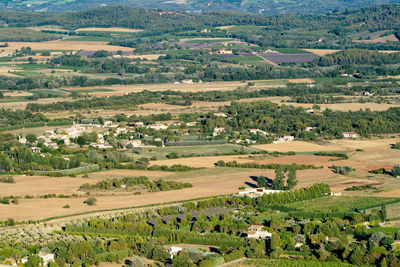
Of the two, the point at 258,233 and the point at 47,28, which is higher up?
the point at 258,233

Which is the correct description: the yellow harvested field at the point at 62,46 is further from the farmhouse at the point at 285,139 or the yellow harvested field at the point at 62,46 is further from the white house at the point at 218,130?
the farmhouse at the point at 285,139

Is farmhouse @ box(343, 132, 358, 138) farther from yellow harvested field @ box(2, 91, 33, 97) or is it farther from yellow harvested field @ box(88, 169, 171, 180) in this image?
yellow harvested field @ box(2, 91, 33, 97)

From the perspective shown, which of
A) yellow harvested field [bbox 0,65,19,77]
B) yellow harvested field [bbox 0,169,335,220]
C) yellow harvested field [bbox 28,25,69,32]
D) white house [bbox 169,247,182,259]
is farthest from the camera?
yellow harvested field [bbox 28,25,69,32]

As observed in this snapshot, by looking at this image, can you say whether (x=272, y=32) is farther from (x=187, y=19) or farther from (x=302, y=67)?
(x=302, y=67)

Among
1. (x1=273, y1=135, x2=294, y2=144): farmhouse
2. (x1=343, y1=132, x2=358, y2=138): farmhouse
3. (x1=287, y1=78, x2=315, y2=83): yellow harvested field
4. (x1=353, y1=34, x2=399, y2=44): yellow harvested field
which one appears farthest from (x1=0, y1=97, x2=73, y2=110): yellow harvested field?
(x1=353, y1=34, x2=399, y2=44): yellow harvested field

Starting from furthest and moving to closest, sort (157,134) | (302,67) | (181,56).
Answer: (181,56)
(302,67)
(157,134)

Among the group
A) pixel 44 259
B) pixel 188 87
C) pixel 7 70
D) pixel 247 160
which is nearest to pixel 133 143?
pixel 247 160

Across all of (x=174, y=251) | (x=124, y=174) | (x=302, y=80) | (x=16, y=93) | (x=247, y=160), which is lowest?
(x=302, y=80)

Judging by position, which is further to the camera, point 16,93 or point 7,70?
point 7,70

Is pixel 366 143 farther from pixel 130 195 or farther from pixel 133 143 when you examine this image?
pixel 130 195

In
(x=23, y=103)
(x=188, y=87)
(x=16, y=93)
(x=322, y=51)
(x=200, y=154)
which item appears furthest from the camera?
(x=322, y=51)

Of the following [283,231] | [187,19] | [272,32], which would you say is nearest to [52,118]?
[283,231]
